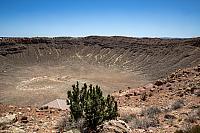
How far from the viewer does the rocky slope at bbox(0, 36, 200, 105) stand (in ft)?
174

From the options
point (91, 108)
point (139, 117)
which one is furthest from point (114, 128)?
point (139, 117)

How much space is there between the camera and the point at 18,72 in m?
73.2

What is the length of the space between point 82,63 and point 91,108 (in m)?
74.9

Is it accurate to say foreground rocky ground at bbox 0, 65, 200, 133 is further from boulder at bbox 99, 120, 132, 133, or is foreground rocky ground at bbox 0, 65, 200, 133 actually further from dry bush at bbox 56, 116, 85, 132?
dry bush at bbox 56, 116, 85, 132

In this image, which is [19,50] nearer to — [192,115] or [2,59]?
[2,59]

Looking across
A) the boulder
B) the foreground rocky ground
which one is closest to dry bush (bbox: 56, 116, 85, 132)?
the foreground rocky ground

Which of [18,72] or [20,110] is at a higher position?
[20,110]

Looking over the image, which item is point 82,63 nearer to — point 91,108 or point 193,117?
point 193,117

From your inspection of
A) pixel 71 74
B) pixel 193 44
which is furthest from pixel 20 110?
pixel 193 44

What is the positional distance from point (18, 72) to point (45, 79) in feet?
46.1

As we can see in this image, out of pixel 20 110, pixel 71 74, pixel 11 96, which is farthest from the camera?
pixel 71 74

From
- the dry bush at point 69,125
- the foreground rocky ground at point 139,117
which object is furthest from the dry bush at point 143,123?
the dry bush at point 69,125

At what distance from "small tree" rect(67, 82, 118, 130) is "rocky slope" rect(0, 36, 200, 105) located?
2970cm

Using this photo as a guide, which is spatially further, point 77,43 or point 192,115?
point 77,43
